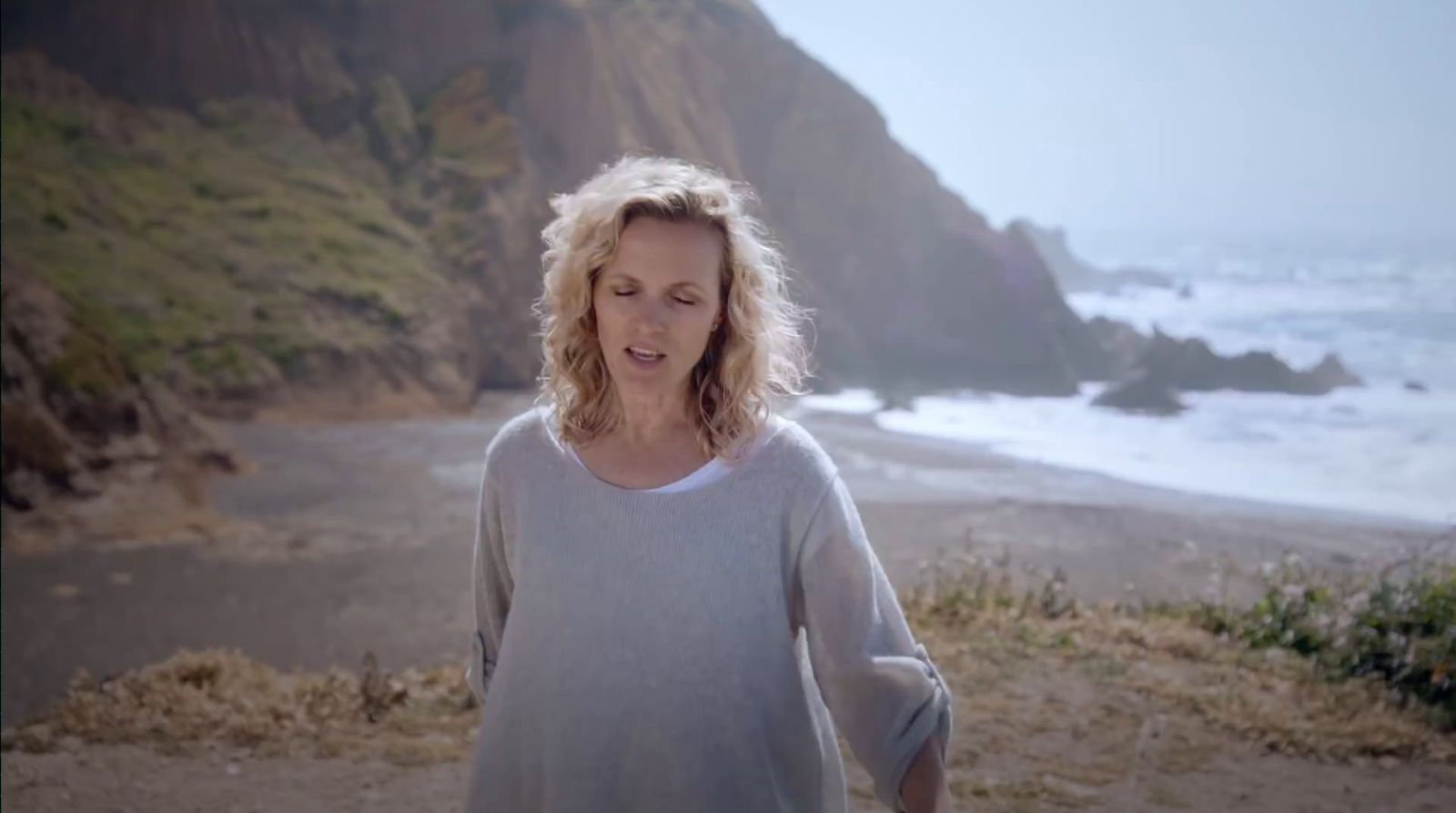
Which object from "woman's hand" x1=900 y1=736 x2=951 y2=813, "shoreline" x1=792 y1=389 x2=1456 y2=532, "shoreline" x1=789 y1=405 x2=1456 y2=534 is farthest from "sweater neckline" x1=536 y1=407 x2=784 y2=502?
"shoreline" x1=789 y1=405 x2=1456 y2=534

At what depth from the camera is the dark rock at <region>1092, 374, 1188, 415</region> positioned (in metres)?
16.3

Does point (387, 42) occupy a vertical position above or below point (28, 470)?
above

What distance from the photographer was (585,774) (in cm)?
159

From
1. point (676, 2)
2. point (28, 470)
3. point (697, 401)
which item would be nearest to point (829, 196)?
point (676, 2)

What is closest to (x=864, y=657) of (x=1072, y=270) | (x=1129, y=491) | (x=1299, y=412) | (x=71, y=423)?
(x=71, y=423)

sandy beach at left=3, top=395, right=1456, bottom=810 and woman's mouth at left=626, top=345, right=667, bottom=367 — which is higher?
woman's mouth at left=626, top=345, right=667, bottom=367

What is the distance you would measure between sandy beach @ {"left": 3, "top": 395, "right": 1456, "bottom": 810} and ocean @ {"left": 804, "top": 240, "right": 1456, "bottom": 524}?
1.08 m

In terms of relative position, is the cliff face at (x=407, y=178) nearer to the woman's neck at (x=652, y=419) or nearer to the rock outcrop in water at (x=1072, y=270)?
the rock outcrop in water at (x=1072, y=270)

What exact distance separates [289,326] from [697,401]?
44.8 feet

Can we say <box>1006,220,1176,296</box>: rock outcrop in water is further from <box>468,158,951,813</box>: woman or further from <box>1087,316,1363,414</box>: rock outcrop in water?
<box>468,158,951,813</box>: woman

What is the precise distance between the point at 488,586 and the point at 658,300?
0.49 meters

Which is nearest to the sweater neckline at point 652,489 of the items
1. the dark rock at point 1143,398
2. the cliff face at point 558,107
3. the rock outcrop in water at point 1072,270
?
the cliff face at point 558,107

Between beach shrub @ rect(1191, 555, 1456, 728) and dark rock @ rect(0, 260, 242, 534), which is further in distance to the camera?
dark rock @ rect(0, 260, 242, 534)

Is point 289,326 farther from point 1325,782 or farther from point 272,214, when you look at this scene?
point 1325,782
